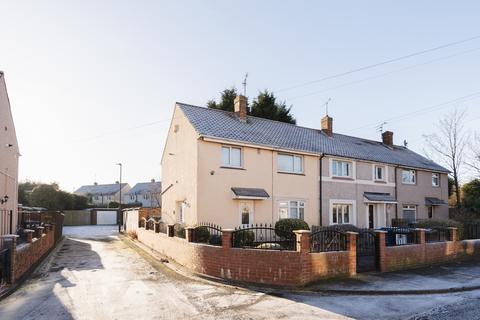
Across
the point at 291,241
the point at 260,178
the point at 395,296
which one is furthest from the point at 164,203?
the point at 395,296

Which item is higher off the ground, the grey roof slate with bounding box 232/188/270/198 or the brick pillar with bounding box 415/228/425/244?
the grey roof slate with bounding box 232/188/270/198

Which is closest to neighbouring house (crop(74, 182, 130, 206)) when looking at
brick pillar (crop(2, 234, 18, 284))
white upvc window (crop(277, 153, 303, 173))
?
white upvc window (crop(277, 153, 303, 173))

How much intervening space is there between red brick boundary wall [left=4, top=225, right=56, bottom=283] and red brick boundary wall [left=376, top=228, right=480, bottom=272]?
11921 mm

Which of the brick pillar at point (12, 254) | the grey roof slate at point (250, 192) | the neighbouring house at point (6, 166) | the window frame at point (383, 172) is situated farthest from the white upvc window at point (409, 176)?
the neighbouring house at point (6, 166)

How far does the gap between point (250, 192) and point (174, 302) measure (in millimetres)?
9862

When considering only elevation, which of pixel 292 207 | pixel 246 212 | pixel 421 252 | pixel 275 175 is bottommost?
pixel 421 252

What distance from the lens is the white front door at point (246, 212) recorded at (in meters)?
19.4

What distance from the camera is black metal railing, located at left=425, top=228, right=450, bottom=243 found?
1635 cm

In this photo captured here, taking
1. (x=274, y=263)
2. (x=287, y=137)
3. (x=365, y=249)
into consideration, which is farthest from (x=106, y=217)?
(x=274, y=263)

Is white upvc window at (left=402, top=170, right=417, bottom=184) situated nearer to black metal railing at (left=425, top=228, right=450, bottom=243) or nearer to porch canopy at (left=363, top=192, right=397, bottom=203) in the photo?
porch canopy at (left=363, top=192, right=397, bottom=203)

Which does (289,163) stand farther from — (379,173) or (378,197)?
(379,173)

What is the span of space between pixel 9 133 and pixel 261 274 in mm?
17364

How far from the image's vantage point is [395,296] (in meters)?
10.5

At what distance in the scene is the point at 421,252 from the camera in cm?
1481
